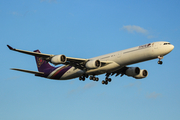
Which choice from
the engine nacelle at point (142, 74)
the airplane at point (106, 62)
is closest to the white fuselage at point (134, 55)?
the airplane at point (106, 62)

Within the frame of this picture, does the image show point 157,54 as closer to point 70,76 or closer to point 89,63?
point 89,63

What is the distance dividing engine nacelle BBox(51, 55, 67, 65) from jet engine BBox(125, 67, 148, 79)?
14105 mm

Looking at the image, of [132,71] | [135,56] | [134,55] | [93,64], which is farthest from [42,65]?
[135,56]

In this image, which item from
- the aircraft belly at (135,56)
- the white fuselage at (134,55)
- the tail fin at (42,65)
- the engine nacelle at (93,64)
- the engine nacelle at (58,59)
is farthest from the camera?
the tail fin at (42,65)

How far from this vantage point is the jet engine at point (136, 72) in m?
53.8

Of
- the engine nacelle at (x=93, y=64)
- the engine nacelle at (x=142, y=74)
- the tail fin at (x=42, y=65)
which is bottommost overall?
the engine nacelle at (x=142, y=74)

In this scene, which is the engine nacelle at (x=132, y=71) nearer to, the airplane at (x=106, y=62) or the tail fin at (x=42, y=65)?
the airplane at (x=106, y=62)

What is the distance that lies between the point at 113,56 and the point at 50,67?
1718 cm

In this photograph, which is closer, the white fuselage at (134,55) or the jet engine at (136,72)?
the white fuselage at (134,55)

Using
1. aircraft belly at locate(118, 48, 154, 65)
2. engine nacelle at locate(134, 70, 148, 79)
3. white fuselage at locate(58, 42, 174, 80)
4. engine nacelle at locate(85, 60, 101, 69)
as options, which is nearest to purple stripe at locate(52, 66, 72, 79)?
white fuselage at locate(58, 42, 174, 80)

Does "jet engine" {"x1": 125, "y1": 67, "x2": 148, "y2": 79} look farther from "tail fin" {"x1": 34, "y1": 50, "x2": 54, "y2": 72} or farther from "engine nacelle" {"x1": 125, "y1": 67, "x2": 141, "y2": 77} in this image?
"tail fin" {"x1": 34, "y1": 50, "x2": 54, "y2": 72}

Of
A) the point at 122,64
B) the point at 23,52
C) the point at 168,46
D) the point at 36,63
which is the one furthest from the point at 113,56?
the point at 36,63

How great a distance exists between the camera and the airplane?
44.4 metres

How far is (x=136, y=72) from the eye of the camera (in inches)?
2127
